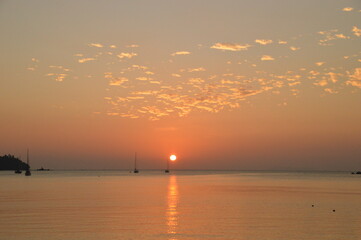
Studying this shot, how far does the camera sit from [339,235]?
47.0 metres

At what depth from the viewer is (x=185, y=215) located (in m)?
61.5

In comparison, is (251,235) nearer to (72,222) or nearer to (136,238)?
(136,238)

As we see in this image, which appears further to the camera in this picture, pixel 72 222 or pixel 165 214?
pixel 165 214

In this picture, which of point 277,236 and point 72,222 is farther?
point 72,222

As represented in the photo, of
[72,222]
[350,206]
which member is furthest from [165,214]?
[350,206]

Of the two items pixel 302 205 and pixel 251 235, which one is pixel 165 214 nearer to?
pixel 251 235

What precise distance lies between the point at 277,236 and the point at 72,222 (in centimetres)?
2393

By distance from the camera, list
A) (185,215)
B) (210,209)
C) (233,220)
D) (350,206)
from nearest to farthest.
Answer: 1. (233,220)
2. (185,215)
3. (210,209)
4. (350,206)

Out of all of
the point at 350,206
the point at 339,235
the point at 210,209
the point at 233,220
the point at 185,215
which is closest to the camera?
the point at 339,235

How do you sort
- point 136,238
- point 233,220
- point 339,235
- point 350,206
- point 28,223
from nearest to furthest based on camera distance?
point 136,238 < point 339,235 < point 28,223 < point 233,220 < point 350,206

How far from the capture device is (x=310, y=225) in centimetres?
5362

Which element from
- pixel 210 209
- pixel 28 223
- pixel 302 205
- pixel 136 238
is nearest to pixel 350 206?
pixel 302 205

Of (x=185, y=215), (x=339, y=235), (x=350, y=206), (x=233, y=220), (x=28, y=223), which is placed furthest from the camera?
(x=350, y=206)

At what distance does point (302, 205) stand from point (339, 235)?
31.5 m
